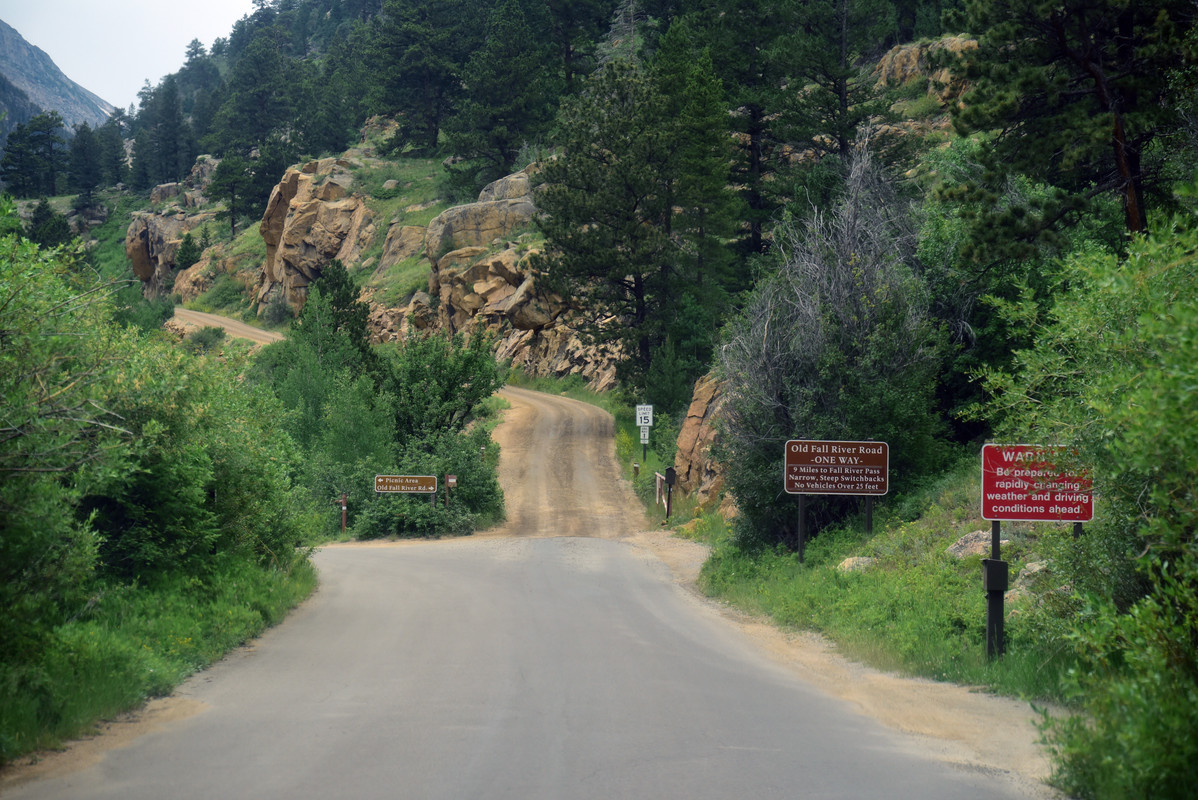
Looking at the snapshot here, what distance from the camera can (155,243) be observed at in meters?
101

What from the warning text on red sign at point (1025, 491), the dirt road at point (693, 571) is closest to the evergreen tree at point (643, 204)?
the dirt road at point (693, 571)

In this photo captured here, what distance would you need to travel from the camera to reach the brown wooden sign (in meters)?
16.5

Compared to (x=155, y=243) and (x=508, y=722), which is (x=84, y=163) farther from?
(x=508, y=722)

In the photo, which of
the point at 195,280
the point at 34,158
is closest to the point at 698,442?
the point at 195,280

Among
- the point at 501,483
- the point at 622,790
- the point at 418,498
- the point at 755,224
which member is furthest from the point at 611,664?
the point at 755,224

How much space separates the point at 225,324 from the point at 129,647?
75.8 metres

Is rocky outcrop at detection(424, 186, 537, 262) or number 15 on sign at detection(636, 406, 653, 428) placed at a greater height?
rocky outcrop at detection(424, 186, 537, 262)

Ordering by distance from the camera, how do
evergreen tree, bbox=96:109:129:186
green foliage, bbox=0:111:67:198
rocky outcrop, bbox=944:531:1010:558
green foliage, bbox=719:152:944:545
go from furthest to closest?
evergreen tree, bbox=96:109:129:186, green foliage, bbox=0:111:67:198, green foliage, bbox=719:152:944:545, rocky outcrop, bbox=944:531:1010:558

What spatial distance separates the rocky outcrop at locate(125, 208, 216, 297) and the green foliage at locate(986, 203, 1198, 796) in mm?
103158

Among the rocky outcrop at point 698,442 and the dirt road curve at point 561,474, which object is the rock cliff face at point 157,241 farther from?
the rocky outcrop at point 698,442

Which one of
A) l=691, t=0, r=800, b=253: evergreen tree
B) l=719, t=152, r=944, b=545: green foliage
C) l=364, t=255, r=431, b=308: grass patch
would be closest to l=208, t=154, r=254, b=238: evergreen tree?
l=364, t=255, r=431, b=308: grass patch

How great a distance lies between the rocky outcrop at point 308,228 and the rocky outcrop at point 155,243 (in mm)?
20924

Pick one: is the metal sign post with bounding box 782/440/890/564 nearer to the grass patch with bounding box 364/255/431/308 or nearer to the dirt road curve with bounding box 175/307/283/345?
the grass patch with bounding box 364/255/431/308

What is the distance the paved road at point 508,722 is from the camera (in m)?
6.53
